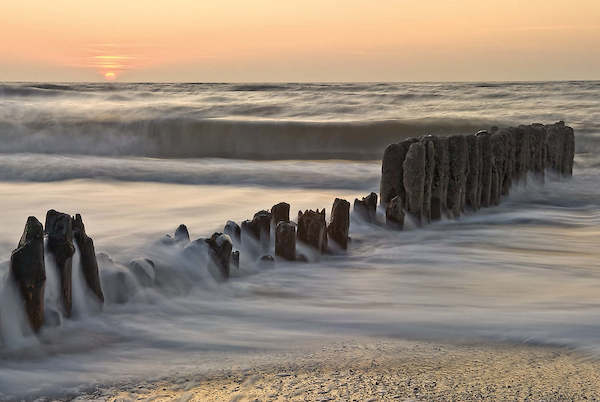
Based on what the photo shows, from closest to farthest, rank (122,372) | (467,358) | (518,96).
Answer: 1. (122,372)
2. (467,358)
3. (518,96)

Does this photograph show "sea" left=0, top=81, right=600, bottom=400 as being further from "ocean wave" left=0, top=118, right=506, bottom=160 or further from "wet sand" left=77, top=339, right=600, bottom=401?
"ocean wave" left=0, top=118, right=506, bottom=160

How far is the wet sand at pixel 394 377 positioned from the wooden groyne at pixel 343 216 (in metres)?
0.81

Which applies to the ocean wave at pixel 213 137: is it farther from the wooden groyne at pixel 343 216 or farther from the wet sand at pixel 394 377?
the wet sand at pixel 394 377

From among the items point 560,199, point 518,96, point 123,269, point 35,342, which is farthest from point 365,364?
point 518,96

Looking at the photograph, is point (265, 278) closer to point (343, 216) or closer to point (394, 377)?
point (343, 216)

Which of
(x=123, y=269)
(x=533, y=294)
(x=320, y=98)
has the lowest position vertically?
(x=533, y=294)

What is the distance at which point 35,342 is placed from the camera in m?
2.96

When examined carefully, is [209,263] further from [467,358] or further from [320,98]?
[320,98]

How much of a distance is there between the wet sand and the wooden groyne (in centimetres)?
81

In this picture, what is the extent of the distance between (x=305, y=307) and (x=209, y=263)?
2.27ft

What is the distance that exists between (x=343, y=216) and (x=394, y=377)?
2709 mm

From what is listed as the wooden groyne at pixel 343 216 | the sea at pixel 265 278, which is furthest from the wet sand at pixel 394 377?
the wooden groyne at pixel 343 216

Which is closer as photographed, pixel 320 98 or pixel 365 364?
pixel 365 364

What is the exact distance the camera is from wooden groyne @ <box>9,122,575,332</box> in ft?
10.2
